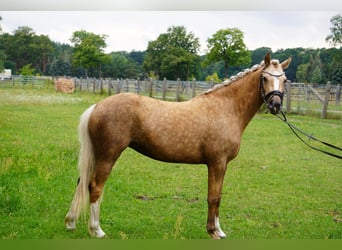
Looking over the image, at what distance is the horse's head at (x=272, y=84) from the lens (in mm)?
3514

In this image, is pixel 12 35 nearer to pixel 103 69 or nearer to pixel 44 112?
pixel 103 69

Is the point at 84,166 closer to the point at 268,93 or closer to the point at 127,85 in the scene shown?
the point at 268,93

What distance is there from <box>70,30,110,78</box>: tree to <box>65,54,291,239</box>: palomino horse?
7.22 feet

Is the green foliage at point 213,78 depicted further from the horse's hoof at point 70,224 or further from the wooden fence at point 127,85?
the horse's hoof at point 70,224

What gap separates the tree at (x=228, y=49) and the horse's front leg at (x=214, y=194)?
2487 millimetres

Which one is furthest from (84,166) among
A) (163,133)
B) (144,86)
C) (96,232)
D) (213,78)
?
(213,78)

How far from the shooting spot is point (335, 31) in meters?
6.21

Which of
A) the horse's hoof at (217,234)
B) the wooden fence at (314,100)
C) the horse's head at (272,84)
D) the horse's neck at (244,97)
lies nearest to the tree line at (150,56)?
the horse's neck at (244,97)

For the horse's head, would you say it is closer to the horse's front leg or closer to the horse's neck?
the horse's neck

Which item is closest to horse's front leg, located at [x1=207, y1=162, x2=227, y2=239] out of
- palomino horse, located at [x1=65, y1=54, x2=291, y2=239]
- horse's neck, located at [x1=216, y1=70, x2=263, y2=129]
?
palomino horse, located at [x1=65, y1=54, x2=291, y2=239]

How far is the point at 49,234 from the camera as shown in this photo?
12.4ft

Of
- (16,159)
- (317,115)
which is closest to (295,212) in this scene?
(16,159)

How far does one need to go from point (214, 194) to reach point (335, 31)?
13.5ft

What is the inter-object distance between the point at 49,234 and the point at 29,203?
0.89 m
